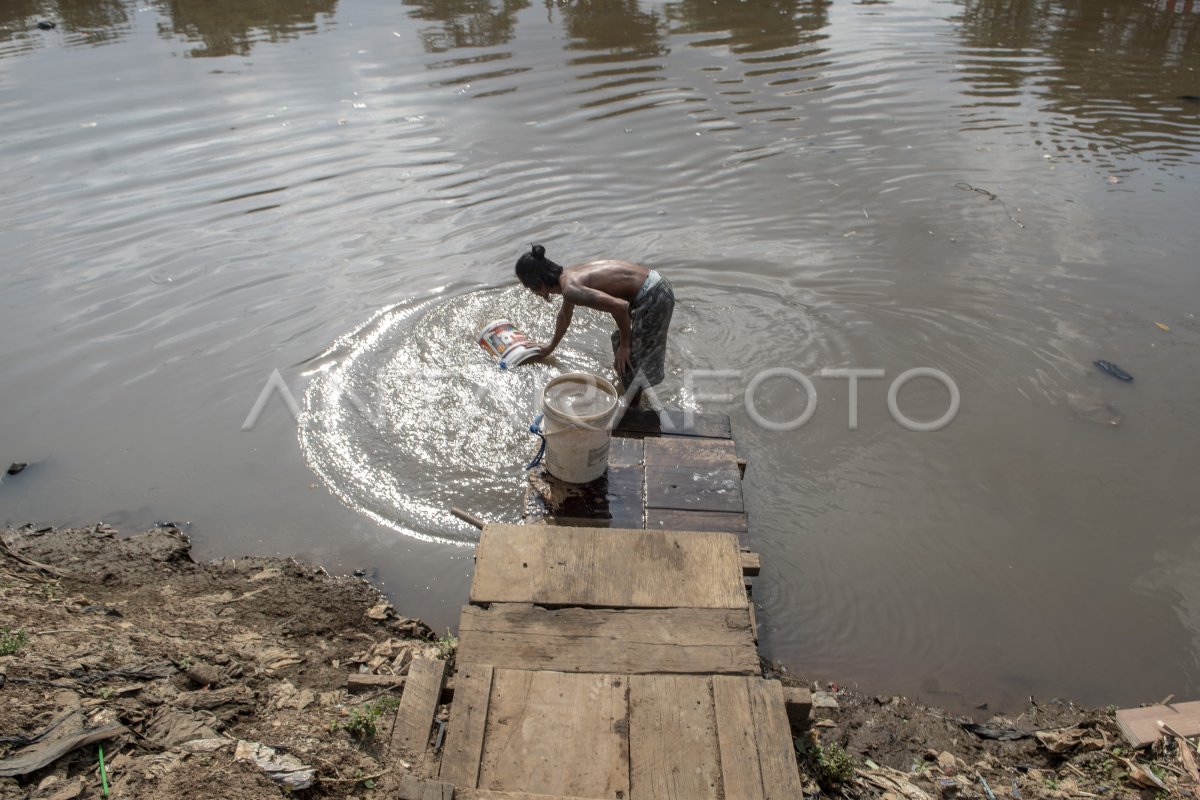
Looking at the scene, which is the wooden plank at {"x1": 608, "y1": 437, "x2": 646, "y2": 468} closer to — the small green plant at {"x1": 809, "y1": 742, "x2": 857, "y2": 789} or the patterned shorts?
the patterned shorts

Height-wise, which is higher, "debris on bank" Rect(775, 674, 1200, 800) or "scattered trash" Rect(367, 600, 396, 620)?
"scattered trash" Rect(367, 600, 396, 620)

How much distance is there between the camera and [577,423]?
381cm

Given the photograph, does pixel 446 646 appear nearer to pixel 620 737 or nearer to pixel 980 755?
pixel 620 737

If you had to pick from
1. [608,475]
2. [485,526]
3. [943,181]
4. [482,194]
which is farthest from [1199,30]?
[485,526]

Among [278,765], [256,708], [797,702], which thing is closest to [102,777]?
[278,765]

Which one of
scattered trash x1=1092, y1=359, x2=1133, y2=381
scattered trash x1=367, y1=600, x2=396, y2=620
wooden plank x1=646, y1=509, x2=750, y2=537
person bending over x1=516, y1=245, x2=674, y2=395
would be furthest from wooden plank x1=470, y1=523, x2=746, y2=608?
scattered trash x1=1092, y1=359, x2=1133, y2=381

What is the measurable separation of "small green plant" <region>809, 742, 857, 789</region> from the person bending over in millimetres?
2686

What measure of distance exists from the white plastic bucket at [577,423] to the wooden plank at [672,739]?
1394mm

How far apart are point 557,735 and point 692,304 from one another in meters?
4.91

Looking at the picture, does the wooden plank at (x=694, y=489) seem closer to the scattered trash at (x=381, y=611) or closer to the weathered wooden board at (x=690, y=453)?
the weathered wooden board at (x=690, y=453)

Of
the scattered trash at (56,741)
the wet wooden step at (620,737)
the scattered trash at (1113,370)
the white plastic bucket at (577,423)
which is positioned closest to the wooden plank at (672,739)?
the wet wooden step at (620,737)

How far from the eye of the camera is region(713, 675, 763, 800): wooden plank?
2.48 meters

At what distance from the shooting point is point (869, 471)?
533 centimetres

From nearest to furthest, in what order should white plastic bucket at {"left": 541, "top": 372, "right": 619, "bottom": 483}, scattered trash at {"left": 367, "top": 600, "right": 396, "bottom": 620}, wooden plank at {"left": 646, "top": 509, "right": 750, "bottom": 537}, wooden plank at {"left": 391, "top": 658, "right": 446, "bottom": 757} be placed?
wooden plank at {"left": 391, "top": 658, "right": 446, "bottom": 757}
white plastic bucket at {"left": 541, "top": 372, "right": 619, "bottom": 483}
wooden plank at {"left": 646, "top": 509, "right": 750, "bottom": 537}
scattered trash at {"left": 367, "top": 600, "right": 396, "bottom": 620}
